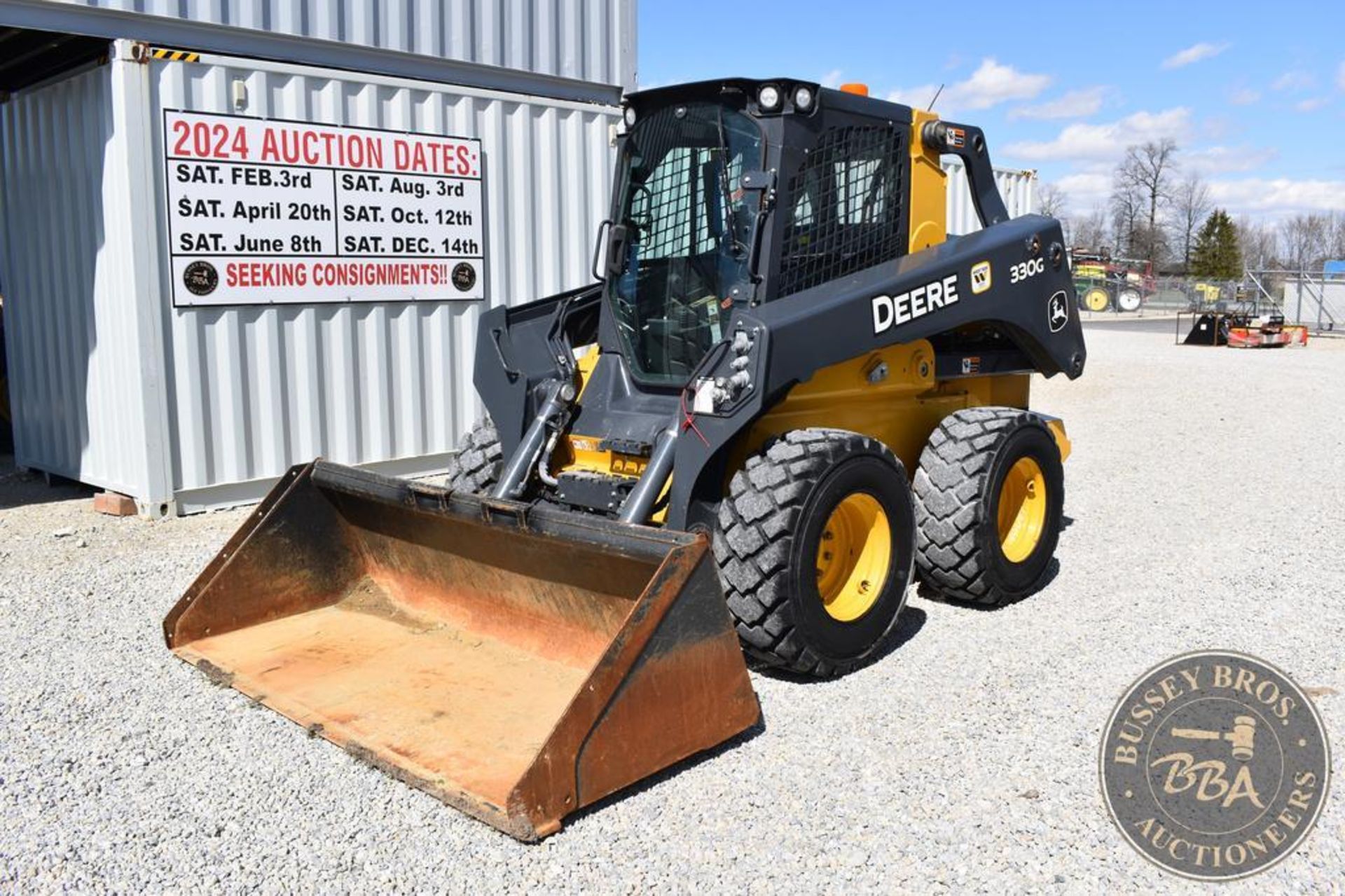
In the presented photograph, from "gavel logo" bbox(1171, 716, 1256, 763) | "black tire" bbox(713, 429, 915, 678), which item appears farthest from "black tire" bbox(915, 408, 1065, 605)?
"gavel logo" bbox(1171, 716, 1256, 763)

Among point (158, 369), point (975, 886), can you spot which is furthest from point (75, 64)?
point (975, 886)

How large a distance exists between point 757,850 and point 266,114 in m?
6.24

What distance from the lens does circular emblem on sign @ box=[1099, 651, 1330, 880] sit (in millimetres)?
3523

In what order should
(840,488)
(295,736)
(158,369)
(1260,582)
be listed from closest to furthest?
1. (295,736)
2. (840,488)
3. (1260,582)
4. (158,369)

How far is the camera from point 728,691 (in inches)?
158

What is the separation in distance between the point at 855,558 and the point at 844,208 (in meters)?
1.61

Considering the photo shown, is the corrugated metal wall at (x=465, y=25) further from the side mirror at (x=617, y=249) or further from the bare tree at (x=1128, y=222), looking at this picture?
the bare tree at (x=1128, y=222)

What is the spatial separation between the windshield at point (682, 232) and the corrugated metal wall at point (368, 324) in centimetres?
340

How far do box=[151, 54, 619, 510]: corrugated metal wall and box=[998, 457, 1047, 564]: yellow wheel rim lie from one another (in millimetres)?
4622

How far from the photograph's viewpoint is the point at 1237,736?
418 centimetres

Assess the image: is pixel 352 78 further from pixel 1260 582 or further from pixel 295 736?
pixel 1260 582

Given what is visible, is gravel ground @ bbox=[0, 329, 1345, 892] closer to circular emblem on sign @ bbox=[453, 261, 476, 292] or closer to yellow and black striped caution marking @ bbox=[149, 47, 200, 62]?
circular emblem on sign @ bbox=[453, 261, 476, 292]

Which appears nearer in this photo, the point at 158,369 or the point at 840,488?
the point at 840,488

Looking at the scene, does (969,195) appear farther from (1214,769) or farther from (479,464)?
(1214,769)
